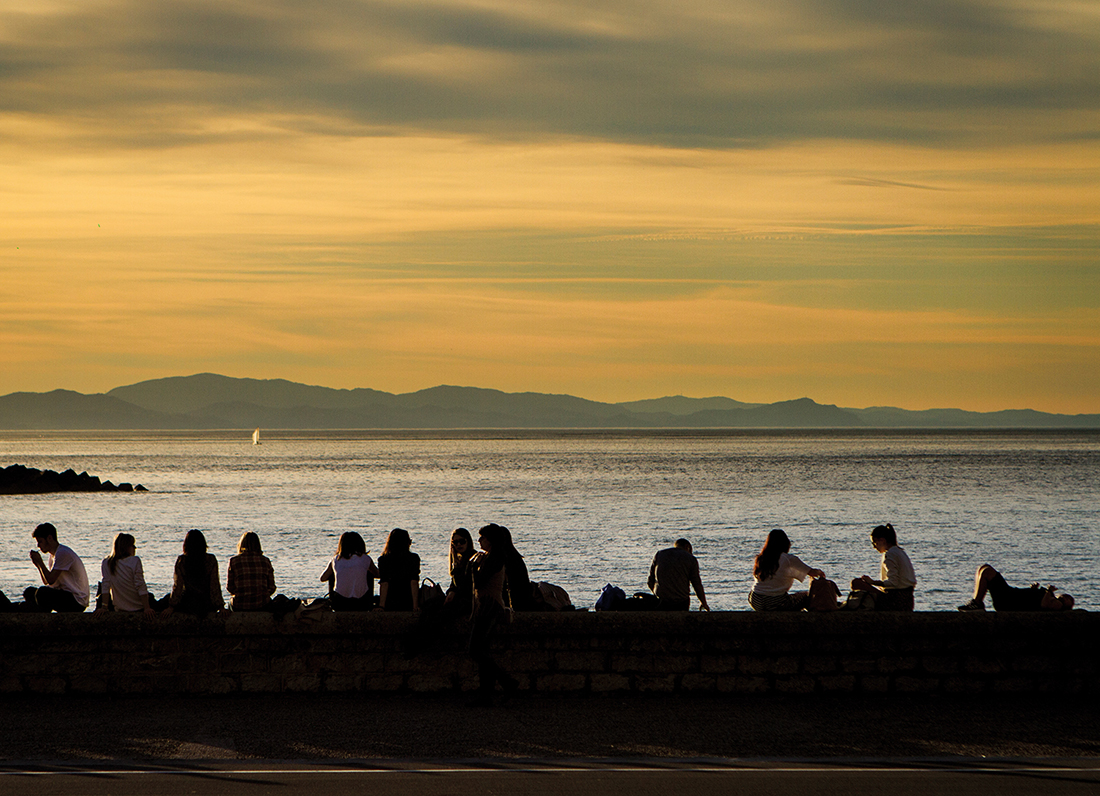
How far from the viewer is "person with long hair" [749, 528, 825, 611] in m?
11.1

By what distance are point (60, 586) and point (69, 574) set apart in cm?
14

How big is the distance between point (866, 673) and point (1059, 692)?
5.74 feet

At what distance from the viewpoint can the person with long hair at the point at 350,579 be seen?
11.1 metres

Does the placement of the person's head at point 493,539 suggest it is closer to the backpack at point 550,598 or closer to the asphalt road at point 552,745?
the backpack at point 550,598

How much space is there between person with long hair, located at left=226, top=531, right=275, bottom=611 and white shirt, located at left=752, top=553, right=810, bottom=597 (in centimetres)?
477

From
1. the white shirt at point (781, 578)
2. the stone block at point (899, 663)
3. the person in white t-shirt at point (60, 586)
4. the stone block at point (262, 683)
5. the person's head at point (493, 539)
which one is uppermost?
the person's head at point (493, 539)

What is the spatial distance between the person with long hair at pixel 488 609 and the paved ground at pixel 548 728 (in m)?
0.22

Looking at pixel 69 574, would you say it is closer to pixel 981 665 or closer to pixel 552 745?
pixel 552 745

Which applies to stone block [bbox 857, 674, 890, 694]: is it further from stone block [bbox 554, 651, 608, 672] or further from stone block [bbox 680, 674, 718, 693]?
stone block [bbox 554, 651, 608, 672]

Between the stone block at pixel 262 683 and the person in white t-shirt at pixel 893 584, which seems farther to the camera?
the person in white t-shirt at pixel 893 584

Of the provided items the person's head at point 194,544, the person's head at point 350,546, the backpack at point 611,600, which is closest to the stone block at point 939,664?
the backpack at point 611,600

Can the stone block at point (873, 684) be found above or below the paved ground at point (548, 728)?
above

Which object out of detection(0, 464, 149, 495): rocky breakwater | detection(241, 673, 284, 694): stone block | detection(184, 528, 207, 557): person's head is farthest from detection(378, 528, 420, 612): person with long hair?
detection(0, 464, 149, 495): rocky breakwater

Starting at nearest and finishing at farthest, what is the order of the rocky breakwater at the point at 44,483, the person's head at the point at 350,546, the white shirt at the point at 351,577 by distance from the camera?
the white shirt at the point at 351,577 < the person's head at the point at 350,546 < the rocky breakwater at the point at 44,483
